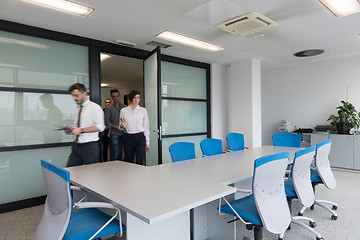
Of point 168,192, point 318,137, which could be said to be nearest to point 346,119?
point 318,137

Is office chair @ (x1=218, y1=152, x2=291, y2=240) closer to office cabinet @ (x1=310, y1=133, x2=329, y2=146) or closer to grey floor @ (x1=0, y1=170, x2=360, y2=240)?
grey floor @ (x1=0, y1=170, x2=360, y2=240)

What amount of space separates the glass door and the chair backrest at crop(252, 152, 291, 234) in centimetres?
263

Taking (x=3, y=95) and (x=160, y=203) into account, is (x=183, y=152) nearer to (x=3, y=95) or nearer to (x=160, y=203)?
(x=160, y=203)

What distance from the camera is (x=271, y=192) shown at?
2039 millimetres

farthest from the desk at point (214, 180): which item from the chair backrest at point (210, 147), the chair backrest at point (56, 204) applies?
the chair backrest at point (56, 204)

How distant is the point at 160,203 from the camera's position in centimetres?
153

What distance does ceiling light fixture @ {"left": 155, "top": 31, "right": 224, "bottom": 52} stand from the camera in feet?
13.9

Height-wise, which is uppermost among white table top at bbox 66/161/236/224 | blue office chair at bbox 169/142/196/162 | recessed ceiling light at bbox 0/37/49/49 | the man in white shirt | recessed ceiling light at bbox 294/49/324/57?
recessed ceiling light at bbox 294/49/324/57

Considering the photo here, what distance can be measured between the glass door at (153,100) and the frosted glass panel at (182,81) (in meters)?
0.78

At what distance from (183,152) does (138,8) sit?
2137mm

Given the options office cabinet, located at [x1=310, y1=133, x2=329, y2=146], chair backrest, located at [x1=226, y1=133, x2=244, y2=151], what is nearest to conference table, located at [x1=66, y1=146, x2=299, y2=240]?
chair backrest, located at [x1=226, y1=133, x2=244, y2=151]

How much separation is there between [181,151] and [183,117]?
279 centimetres

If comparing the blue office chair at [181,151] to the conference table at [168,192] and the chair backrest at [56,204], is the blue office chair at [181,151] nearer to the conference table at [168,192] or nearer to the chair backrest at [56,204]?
the conference table at [168,192]

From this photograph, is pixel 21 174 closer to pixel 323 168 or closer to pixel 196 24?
pixel 196 24
